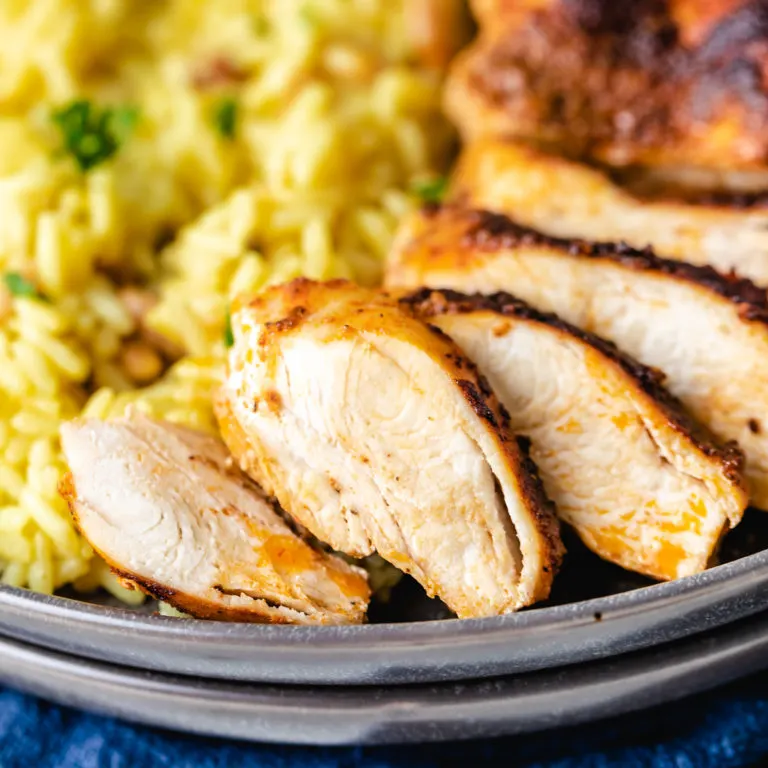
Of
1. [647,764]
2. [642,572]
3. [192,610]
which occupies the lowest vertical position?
[647,764]

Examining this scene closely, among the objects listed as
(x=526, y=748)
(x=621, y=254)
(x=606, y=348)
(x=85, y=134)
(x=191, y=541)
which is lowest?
(x=526, y=748)

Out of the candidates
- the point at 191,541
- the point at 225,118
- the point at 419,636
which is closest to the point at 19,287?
the point at 225,118

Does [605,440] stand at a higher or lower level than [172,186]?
higher

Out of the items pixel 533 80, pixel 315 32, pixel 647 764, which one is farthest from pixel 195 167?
pixel 647 764

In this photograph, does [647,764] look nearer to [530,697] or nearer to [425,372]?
[530,697]

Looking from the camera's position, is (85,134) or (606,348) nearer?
(606,348)

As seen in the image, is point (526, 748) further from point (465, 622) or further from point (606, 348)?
point (606, 348)
